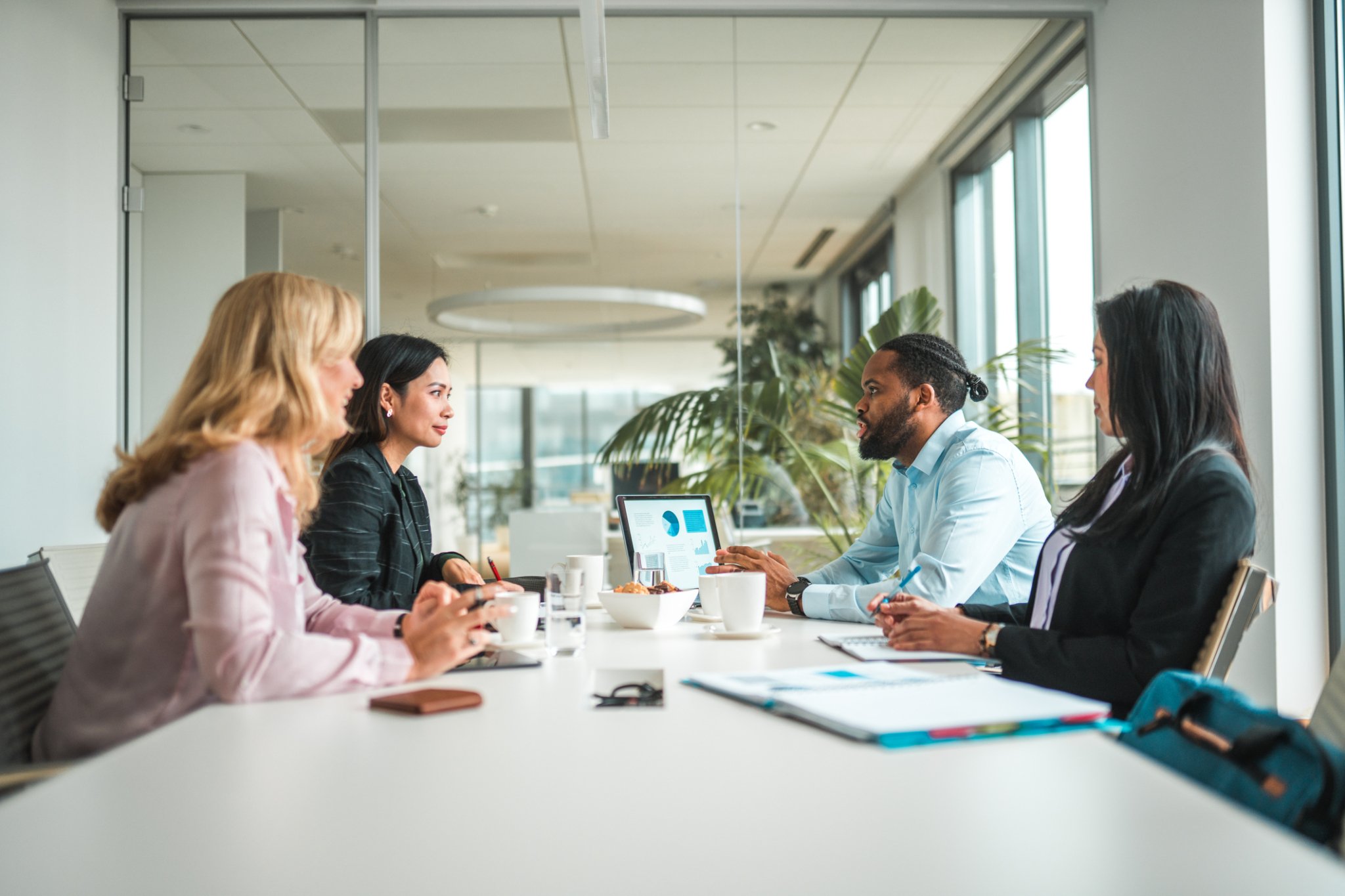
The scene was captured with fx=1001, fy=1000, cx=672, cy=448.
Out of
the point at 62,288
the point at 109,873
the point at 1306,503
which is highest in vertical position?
the point at 62,288

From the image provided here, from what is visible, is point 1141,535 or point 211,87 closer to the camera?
point 1141,535

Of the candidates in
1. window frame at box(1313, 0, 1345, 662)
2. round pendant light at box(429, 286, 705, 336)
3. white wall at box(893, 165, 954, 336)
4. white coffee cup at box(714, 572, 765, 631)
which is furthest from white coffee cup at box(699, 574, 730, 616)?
white wall at box(893, 165, 954, 336)

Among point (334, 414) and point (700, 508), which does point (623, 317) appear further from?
point (334, 414)

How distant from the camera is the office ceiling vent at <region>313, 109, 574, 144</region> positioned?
4.08 m

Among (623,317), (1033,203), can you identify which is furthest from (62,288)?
(1033,203)

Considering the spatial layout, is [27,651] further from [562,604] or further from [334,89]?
[334,89]

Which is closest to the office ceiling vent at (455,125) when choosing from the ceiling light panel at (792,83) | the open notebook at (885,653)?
the ceiling light panel at (792,83)

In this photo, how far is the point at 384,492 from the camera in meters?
2.36

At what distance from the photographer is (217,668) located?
3.88ft

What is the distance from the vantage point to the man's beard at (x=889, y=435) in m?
2.65

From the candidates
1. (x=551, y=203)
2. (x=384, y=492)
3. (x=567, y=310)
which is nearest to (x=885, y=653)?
(x=384, y=492)

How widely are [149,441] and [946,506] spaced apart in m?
1.57

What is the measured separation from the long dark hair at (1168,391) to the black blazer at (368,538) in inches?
56.5

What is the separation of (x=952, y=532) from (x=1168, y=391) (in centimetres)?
60
